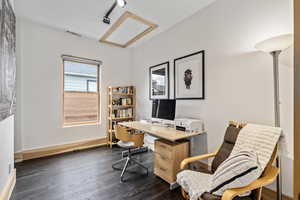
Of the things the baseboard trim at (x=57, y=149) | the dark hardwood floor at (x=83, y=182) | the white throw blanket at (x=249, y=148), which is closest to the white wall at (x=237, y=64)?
the white throw blanket at (x=249, y=148)

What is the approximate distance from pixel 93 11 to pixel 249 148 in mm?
3142

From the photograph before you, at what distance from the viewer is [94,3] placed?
229cm

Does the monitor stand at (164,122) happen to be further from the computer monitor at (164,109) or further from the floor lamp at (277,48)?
the floor lamp at (277,48)

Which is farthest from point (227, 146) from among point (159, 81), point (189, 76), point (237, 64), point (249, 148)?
point (159, 81)

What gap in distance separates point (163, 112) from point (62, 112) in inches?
96.1

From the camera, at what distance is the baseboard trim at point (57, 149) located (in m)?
2.83

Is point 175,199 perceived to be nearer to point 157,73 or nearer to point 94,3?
point 157,73

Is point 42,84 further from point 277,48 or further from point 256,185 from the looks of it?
point 277,48

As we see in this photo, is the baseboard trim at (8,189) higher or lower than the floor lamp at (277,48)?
lower

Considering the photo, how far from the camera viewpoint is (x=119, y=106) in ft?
13.1

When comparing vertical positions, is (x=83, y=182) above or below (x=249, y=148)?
below

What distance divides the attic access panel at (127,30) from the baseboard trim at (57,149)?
271 cm

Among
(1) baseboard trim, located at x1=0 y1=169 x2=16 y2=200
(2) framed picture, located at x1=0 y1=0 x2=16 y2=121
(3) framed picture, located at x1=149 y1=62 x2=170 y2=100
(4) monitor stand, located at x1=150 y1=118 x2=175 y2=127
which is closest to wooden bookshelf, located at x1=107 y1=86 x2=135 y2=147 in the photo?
(3) framed picture, located at x1=149 y1=62 x2=170 y2=100

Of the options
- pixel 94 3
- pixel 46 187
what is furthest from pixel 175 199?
pixel 94 3
